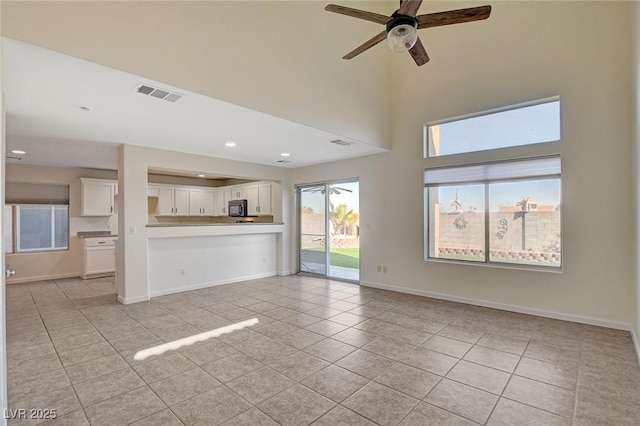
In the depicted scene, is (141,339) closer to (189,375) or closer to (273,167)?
(189,375)

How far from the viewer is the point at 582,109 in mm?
3891

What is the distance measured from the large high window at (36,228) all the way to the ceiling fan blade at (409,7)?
Answer: 8.36 m

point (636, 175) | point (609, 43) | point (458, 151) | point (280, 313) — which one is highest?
point (609, 43)

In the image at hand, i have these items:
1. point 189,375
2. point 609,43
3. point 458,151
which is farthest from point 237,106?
point 609,43

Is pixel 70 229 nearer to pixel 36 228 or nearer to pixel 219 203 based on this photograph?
pixel 36 228

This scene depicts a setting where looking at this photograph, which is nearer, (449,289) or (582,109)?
(582,109)

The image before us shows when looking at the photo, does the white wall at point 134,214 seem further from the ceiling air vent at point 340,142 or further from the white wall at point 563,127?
the white wall at point 563,127

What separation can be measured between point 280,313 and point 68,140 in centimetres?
410

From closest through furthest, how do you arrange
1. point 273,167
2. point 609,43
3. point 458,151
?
→ point 609,43
point 458,151
point 273,167

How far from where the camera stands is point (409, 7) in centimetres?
241

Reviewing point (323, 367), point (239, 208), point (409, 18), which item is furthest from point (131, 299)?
point (409, 18)

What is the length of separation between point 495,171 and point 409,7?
3.08 meters

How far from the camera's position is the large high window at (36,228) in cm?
665

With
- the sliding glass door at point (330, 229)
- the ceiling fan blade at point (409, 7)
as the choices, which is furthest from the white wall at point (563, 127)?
the ceiling fan blade at point (409, 7)
